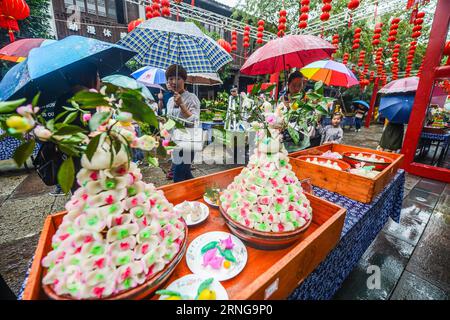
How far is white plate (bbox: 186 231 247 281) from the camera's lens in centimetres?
99

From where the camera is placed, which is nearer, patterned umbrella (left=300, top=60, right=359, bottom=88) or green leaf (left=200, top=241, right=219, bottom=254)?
green leaf (left=200, top=241, right=219, bottom=254)

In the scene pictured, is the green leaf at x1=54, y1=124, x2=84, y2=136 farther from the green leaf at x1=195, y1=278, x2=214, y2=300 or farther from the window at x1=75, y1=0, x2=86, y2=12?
the window at x1=75, y1=0, x2=86, y2=12

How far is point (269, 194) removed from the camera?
3.83 ft

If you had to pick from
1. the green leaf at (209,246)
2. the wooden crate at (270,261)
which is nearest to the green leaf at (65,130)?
the wooden crate at (270,261)

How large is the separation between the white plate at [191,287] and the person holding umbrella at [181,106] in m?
1.87

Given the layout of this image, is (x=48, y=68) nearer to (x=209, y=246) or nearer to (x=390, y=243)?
(x=209, y=246)

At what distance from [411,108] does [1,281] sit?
282 inches

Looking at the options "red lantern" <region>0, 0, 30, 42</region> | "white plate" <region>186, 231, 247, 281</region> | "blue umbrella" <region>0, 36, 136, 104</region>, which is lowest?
"white plate" <region>186, 231, 247, 281</region>

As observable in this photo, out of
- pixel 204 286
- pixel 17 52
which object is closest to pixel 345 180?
pixel 204 286

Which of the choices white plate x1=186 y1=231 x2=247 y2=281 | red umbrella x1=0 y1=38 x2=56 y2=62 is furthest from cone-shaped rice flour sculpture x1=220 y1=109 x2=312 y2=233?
red umbrella x1=0 y1=38 x2=56 y2=62

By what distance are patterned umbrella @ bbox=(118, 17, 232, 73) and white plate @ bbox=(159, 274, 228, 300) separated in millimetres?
2757

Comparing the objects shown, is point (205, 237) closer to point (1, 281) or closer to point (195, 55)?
point (1, 281)

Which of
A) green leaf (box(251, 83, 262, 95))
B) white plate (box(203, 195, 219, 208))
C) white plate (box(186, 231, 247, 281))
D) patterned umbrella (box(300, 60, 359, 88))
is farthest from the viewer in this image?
patterned umbrella (box(300, 60, 359, 88))
